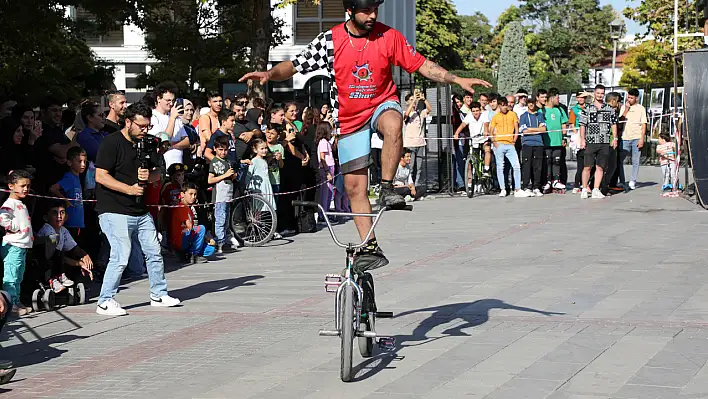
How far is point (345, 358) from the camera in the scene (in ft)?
22.3

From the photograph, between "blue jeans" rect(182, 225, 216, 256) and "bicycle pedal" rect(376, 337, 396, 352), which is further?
"blue jeans" rect(182, 225, 216, 256)

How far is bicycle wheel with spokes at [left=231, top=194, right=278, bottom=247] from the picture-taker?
14.8 meters

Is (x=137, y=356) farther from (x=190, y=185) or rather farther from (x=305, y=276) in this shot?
(x=190, y=185)

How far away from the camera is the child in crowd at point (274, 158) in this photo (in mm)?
15531

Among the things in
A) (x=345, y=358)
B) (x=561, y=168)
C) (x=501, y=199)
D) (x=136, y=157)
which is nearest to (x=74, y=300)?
(x=136, y=157)

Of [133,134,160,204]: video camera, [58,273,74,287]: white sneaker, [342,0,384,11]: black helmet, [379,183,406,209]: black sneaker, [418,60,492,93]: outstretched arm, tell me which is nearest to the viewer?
[379,183,406,209]: black sneaker

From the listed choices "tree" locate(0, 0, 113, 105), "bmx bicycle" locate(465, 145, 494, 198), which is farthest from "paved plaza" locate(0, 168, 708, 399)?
"bmx bicycle" locate(465, 145, 494, 198)

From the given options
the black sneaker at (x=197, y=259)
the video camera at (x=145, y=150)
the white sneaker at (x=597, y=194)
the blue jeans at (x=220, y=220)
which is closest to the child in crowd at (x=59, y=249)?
the video camera at (x=145, y=150)

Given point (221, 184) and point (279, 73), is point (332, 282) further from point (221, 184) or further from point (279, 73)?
point (221, 184)

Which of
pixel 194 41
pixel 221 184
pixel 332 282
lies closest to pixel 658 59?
pixel 194 41

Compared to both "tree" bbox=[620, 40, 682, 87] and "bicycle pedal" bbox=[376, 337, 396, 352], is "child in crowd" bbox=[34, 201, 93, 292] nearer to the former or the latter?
"bicycle pedal" bbox=[376, 337, 396, 352]

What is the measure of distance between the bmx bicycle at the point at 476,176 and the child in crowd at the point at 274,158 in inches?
249

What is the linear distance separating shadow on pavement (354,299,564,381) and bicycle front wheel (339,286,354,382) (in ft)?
0.62

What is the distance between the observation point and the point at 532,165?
2164 cm
